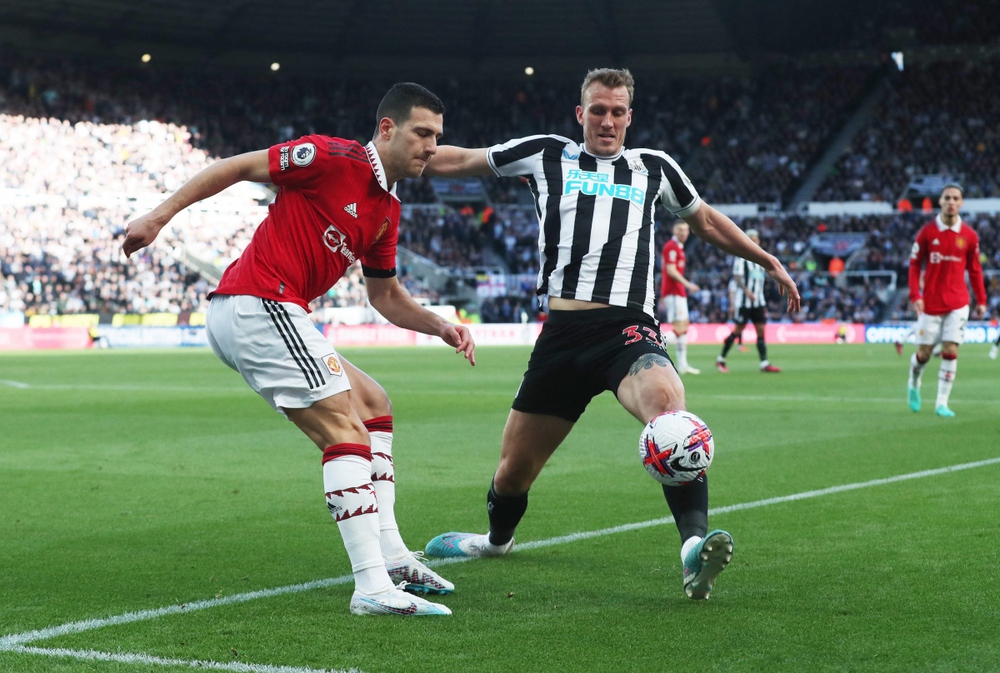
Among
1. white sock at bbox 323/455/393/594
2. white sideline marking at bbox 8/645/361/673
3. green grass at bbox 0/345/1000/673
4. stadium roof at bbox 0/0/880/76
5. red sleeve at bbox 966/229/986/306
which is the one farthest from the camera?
stadium roof at bbox 0/0/880/76

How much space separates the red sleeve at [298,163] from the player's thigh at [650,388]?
1489 millimetres

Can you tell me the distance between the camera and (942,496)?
702 cm

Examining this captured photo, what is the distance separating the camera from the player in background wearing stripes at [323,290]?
4469mm

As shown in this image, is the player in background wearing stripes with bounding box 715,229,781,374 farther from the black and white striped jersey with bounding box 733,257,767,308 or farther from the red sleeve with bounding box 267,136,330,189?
the red sleeve with bounding box 267,136,330,189

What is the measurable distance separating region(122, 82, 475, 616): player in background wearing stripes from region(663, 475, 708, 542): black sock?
0.96m

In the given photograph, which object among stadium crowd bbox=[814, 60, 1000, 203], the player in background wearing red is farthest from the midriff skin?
stadium crowd bbox=[814, 60, 1000, 203]

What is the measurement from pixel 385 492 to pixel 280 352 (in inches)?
31.9

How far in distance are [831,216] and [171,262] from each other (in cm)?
2575

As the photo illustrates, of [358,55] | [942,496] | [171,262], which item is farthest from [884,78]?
[942,496]

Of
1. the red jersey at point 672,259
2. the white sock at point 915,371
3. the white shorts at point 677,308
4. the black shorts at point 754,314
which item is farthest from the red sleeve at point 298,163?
the black shorts at point 754,314

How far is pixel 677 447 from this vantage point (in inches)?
177

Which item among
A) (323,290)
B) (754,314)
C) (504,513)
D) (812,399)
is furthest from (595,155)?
(754,314)

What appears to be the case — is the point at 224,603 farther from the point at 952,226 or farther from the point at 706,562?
the point at 952,226

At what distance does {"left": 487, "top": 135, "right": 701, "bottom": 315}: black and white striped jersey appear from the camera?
17.3 feet
